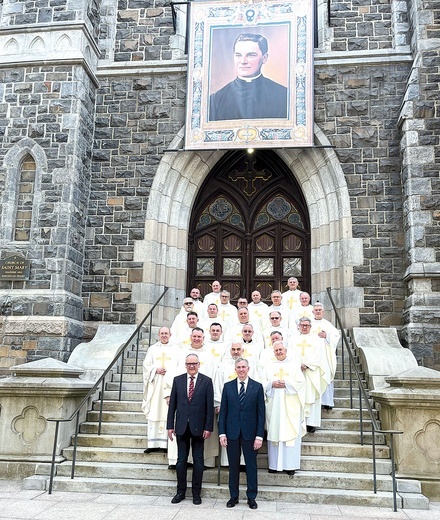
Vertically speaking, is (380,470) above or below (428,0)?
below

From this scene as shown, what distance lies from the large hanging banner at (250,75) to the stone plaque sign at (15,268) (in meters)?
3.58

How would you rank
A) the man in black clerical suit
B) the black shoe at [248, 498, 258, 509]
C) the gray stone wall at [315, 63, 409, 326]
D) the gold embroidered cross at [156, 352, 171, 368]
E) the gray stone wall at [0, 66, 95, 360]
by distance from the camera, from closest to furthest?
the black shoe at [248, 498, 258, 509], the gold embroidered cross at [156, 352, 171, 368], the gray stone wall at [0, 66, 95, 360], the gray stone wall at [315, 63, 409, 326], the man in black clerical suit

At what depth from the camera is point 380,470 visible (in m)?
6.16

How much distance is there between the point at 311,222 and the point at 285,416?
506 centimetres

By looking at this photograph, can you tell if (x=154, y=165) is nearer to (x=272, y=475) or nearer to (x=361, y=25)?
(x=361, y=25)

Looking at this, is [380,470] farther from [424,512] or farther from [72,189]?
[72,189]

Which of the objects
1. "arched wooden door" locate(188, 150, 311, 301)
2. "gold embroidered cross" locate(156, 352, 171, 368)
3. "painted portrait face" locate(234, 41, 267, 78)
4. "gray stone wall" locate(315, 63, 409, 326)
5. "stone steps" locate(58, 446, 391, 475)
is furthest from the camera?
"arched wooden door" locate(188, 150, 311, 301)

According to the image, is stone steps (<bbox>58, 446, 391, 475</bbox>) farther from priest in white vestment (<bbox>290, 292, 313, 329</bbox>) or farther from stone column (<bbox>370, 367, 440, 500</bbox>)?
priest in white vestment (<bbox>290, 292, 313, 329</bbox>)

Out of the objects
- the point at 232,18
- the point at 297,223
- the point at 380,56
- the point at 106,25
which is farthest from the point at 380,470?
the point at 106,25

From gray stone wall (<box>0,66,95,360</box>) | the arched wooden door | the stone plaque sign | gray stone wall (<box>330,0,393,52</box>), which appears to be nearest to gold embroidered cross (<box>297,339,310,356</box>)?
the arched wooden door

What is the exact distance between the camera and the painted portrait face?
413 inches

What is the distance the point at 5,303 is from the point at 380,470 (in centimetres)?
645

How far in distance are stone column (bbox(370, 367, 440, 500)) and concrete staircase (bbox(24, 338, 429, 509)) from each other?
0.76 ft

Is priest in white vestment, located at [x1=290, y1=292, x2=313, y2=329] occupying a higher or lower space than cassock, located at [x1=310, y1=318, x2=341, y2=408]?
higher
